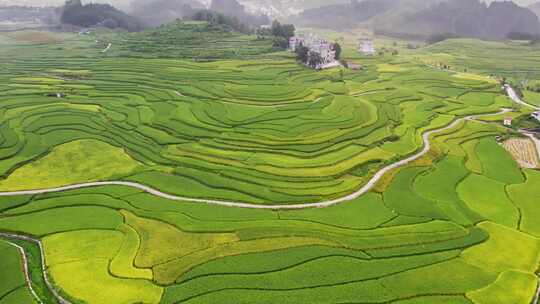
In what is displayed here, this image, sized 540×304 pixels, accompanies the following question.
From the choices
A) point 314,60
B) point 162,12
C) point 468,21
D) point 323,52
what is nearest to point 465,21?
point 468,21

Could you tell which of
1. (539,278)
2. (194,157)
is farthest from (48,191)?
(539,278)

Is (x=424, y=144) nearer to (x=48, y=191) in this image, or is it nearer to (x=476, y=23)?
(x=48, y=191)

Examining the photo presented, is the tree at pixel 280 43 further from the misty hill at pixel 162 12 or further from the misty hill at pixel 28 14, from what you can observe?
the misty hill at pixel 28 14

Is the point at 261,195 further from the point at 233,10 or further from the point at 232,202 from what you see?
the point at 233,10

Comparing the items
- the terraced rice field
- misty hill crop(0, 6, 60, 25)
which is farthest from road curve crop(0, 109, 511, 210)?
misty hill crop(0, 6, 60, 25)

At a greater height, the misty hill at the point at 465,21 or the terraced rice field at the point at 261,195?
the misty hill at the point at 465,21

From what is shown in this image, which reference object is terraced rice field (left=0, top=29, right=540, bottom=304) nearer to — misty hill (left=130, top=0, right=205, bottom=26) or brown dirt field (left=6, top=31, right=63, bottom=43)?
brown dirt field (left=6, top=31, right=63, bottom=43)

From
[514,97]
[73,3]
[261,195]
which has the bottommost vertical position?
[261,195]

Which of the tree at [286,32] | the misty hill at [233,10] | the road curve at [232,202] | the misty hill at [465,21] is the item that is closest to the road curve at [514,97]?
the road curve at [232,202]
